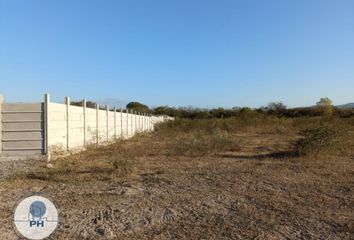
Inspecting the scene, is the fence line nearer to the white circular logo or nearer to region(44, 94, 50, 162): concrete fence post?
region(44, 94, 50, 162): concrete fence post

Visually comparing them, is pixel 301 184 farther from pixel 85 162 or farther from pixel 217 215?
pixel 85 162

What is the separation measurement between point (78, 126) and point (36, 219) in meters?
9.59

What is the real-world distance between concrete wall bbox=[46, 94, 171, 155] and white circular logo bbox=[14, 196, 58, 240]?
575 cm

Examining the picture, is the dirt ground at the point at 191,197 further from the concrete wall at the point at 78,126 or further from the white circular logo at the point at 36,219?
the concrete wall at the point at 78,126

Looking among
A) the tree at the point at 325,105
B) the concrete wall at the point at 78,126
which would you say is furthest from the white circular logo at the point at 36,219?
the tree at the point at 325,105

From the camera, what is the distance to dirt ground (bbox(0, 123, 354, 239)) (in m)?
5.15

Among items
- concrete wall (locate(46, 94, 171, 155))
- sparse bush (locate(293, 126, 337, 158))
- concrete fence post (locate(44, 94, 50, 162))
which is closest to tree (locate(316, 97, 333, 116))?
concrete wall (locate(46, 94, 171, 155))

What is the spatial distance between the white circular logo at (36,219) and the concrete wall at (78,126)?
5.75 metres

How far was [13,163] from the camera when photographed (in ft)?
35.3

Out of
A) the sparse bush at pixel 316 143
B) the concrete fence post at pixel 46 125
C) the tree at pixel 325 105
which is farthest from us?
the tree at pixel 325 105

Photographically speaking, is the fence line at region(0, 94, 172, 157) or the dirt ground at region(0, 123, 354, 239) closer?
the dirt ground at region(0, 123, 354, 239)

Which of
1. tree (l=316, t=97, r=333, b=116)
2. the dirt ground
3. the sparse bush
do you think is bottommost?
the dirt ground

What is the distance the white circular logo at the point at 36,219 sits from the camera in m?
4.94

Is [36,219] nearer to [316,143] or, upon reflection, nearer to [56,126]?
[56,126]
